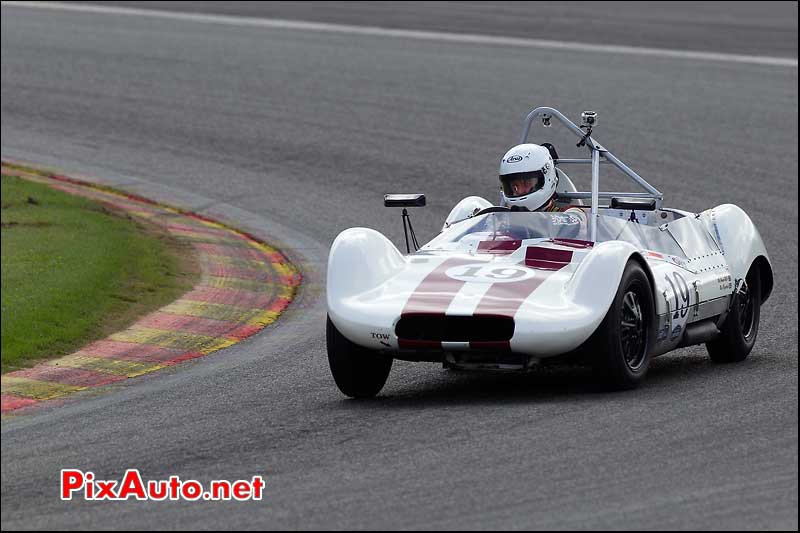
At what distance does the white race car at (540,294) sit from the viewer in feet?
24.9

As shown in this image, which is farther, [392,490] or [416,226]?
[416,226]

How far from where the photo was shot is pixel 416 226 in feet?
48.0

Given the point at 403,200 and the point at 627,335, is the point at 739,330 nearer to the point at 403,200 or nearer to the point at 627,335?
the point at 627,335

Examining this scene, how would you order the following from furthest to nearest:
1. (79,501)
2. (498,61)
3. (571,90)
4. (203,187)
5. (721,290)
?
(498,61) < (571,90) < (203,187) < (721,290) < (79,501)

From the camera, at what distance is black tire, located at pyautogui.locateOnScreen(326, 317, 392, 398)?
26.5 ft

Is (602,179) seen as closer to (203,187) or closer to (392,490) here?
(203,187)

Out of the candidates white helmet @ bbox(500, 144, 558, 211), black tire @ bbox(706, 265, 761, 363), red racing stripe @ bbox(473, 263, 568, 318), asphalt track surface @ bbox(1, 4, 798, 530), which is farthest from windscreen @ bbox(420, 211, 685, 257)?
red racing stripe @ bbox(473, 263, 568, 318)

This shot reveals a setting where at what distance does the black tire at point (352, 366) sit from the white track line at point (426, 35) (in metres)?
16.9

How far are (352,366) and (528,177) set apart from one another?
1990 mm

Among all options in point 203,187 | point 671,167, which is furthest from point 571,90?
point 203,187

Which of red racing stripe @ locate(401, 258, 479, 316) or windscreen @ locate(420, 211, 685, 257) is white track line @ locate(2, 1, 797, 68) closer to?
windscreen @ locate(420, 211, 685, 257)

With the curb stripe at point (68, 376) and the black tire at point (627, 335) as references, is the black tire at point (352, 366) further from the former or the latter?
the curb stripe at point (68, 376)

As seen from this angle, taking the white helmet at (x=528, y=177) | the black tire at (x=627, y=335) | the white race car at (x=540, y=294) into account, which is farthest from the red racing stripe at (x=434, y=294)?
the white helmet at (x=528, y=177)

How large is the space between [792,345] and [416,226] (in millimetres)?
5242
